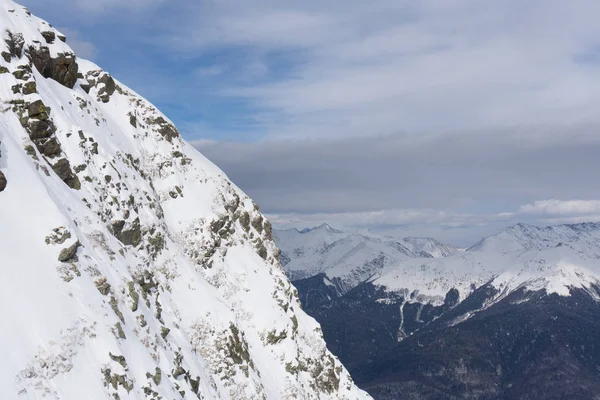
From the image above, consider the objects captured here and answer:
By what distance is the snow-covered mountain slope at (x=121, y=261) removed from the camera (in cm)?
3609

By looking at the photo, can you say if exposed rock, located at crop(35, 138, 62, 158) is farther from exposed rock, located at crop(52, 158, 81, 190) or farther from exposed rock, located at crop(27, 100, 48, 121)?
exposed rock, located at crop(27, 100, 48, 121)

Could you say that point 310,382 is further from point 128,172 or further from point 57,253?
point 57,253

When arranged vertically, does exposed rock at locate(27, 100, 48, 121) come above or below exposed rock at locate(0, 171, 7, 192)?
above

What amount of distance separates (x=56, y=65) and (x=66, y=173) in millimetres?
16802

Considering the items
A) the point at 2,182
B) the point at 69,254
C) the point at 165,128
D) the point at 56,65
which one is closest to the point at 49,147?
the point at 2,182

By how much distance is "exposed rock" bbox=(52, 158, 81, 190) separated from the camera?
51.4 meters

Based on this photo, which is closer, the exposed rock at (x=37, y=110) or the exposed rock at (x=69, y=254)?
the exposed rock at (x=69, y=254)

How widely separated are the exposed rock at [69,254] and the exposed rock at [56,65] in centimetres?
2664

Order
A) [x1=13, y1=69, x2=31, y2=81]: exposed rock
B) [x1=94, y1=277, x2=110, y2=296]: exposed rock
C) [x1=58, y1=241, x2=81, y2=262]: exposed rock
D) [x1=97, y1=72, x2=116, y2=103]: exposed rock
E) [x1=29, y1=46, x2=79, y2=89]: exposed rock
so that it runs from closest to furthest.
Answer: [x1=58, y1=241, x2=81, y2=262]: exposed rock → [x1=94, y1=277, x2=110, y2=296]: exposed rock → [x1=13, y1=69, x2=31, y2=81]: exposed rock → [x1=29, y1=46, x2=79, y2=89]: exposed rock → [x1=97, y1=72, x2=116, y2=103]: exposed rock

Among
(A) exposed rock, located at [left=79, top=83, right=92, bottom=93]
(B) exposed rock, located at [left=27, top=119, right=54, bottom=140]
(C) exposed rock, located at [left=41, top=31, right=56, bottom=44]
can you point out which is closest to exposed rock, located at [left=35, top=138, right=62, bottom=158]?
(B) exposed rock, located at [left=27, top=119, right=54, bottom=140]

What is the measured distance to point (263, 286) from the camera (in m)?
83.8

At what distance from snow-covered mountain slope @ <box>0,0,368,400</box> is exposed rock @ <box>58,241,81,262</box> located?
0.15m

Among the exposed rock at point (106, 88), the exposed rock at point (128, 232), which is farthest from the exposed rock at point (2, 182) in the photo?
the exposed rock at point (106, 88)

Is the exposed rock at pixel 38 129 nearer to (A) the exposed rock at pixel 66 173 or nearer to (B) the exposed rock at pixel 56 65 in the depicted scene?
(A) the exposed rock at pixel 66 173
